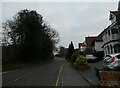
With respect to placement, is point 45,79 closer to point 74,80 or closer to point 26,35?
point 74,80

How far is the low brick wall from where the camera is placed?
42.9 feet

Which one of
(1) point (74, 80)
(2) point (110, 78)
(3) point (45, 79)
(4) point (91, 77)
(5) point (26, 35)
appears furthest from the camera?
(5) point (26, 35)

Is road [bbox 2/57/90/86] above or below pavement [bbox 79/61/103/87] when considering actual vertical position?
below

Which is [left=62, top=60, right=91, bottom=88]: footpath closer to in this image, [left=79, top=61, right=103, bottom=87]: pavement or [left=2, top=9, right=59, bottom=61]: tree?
[left=79, top=61, right=103, bottom=87]: pavement

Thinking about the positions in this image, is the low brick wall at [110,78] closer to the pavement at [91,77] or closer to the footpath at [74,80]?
the pavement at [91,77]

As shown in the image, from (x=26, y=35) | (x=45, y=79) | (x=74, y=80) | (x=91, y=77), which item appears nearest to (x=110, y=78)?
(x=74, y=80)

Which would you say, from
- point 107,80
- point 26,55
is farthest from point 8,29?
point 107,80

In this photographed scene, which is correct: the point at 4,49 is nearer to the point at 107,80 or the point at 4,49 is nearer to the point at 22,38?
the point at 22,38

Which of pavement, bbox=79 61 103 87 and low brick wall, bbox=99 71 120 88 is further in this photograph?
pavement, bbox=79 61 103 87

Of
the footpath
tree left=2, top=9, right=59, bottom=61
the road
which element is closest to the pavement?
the footpath

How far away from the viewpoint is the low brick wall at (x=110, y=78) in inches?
515

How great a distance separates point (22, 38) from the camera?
62.7 m

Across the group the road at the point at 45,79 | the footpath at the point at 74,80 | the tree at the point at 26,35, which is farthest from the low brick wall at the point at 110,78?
the tree at the point at 26,35

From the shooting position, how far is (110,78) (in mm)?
13109
